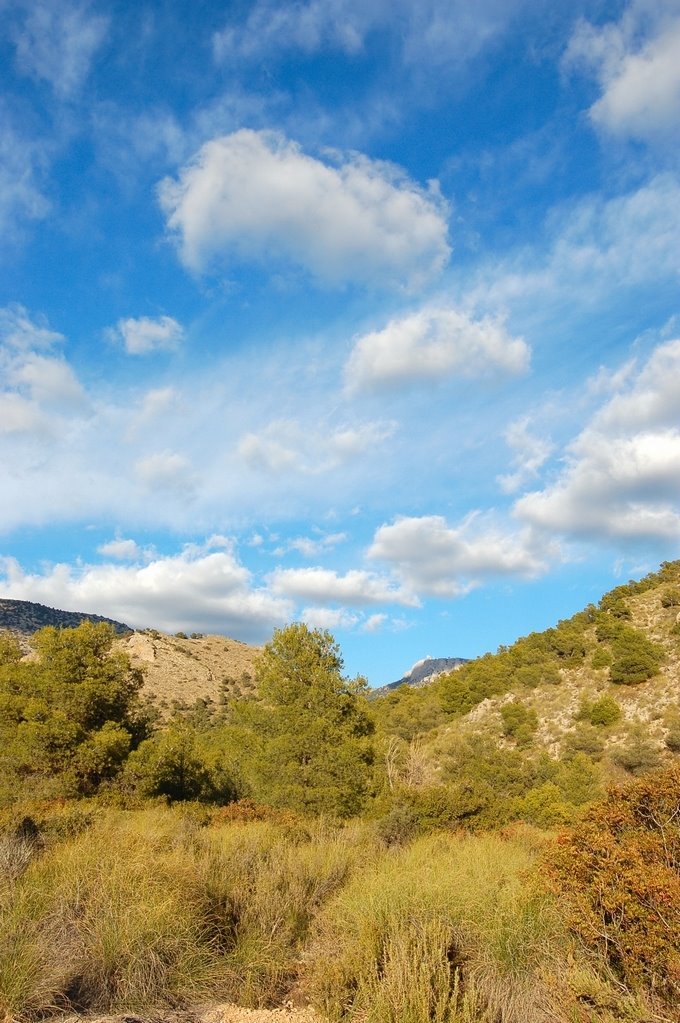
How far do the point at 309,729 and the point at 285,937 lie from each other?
13.5 meters

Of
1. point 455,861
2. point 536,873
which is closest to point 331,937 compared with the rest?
point 536,873

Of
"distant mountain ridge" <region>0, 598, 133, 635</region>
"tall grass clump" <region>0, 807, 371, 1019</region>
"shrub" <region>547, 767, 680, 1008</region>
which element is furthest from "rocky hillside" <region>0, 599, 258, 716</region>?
"shrub" <region>547, 767, 680, 1008</region>

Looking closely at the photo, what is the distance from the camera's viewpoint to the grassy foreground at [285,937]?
4738 millimetres

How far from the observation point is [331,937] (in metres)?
6.32

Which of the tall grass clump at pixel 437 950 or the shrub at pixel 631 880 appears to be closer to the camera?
the shrub at pixel 631 880

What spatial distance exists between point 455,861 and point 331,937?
2.95m

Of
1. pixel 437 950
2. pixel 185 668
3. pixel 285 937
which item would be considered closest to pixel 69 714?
pixel 285 937

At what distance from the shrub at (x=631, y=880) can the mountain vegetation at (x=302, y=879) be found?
0.02m

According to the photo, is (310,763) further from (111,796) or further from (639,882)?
(639,882)

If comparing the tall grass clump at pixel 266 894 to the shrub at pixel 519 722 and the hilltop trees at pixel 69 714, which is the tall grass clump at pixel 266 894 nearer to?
the hilltop trees at pixel 69 714

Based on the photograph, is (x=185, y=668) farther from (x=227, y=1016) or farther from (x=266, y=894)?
(x=227, y=1016)

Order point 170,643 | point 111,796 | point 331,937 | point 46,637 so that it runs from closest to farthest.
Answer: point 331,937 < point 111,796 < point 46,637 < point 170,643

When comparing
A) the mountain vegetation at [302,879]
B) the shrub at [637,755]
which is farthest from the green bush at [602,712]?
the mountain vegetation at [302,879]

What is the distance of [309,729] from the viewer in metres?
20.2
